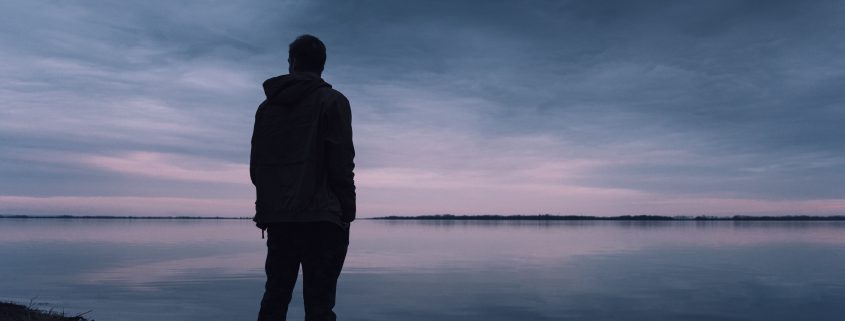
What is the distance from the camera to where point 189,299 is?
19031 millimetres

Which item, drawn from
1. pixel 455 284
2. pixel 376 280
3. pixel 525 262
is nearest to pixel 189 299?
pixel 376 280

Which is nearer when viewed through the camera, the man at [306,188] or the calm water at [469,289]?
the man at [306,188]

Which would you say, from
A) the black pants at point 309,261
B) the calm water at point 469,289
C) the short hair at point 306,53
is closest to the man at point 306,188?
the black pants at point 309,261

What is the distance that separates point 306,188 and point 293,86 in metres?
0.87

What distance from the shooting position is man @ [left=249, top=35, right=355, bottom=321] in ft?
15.2

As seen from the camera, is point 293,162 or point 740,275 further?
point 740,275

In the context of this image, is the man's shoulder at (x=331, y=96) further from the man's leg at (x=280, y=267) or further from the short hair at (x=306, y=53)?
the man's leg at (x=280, y=267)

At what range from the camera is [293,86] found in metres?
4.80

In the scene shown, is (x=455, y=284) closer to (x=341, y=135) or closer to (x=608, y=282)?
(x=608, y=282)

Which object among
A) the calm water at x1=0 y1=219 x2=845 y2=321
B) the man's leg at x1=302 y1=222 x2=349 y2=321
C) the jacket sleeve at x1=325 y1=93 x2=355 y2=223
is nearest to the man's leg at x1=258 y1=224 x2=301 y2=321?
the man's leg at x1=302 y1=222 x2=349 y2=321

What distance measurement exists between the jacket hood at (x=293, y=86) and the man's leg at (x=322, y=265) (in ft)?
3.50

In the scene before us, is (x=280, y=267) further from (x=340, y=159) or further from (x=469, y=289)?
(x=469, y=289)

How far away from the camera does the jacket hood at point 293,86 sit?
478 cm

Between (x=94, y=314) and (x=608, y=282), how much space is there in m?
18.7
